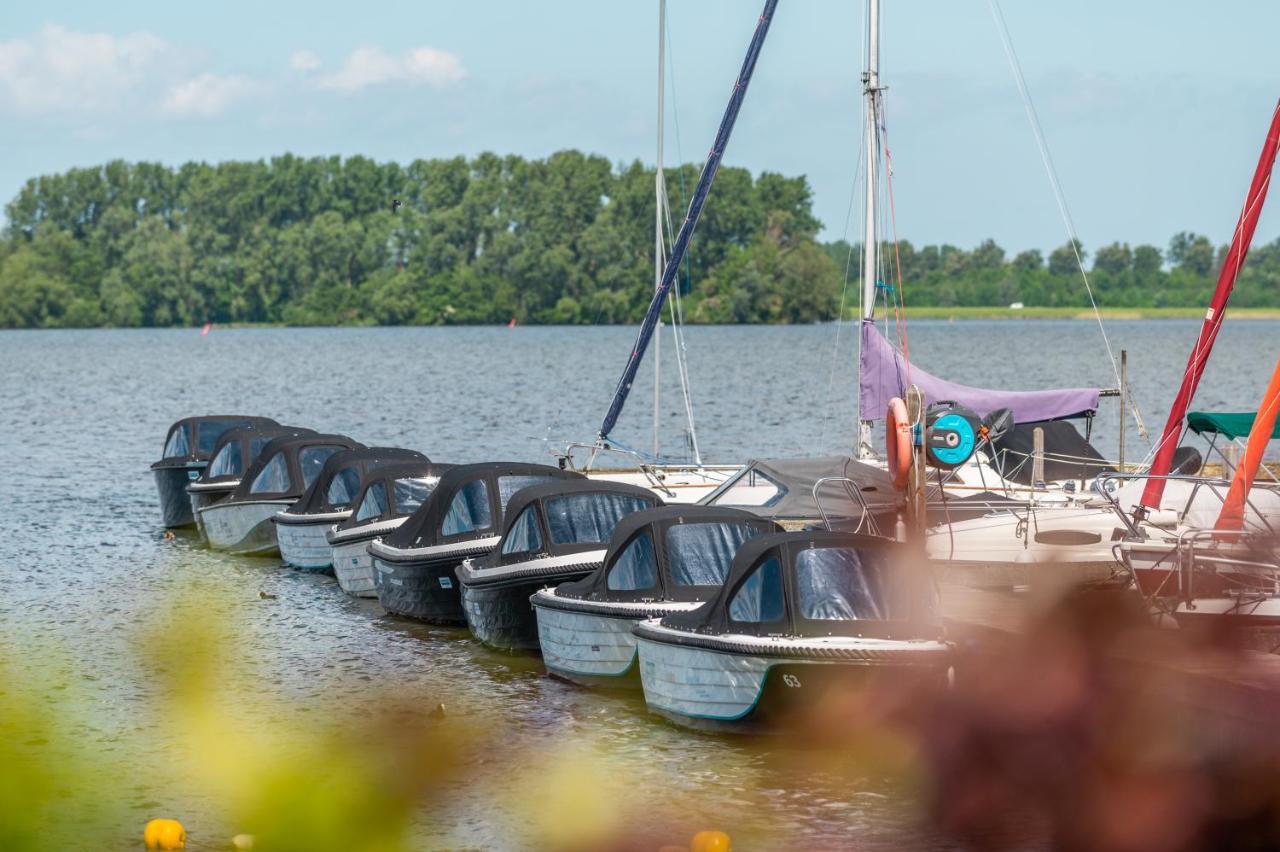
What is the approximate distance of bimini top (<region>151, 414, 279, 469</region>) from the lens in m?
39.3

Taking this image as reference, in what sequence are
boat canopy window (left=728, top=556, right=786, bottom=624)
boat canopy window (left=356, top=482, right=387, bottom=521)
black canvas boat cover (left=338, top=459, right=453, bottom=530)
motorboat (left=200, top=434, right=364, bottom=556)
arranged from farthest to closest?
motorboat (left=200, top=434, right=364, bottom=556), boat canopy window (left=356, top=482, right=387, bottom=521), black canvas boat cover (left=338, top=459, right=453, bottom=530), boat canopy window (left=728, top=556, right=786, bottom=624)

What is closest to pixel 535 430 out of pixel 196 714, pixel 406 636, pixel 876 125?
pixel 876 125

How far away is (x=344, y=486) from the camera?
31.4 m

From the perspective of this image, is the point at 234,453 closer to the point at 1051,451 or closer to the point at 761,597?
the point at 1051,451

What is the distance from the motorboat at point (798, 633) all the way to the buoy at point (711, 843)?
261 centimetres

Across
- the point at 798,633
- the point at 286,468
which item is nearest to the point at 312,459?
the point at 286,468

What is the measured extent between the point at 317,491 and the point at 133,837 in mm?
15488

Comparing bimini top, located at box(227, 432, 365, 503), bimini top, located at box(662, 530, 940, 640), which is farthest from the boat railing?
bimini top, located at box(227, 432, 365, 503)

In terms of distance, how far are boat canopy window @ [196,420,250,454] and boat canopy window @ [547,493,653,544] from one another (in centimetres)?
1776

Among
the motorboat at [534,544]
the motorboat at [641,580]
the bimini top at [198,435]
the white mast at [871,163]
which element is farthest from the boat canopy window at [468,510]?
the bimini top at [198,435]

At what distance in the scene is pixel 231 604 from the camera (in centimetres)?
2894

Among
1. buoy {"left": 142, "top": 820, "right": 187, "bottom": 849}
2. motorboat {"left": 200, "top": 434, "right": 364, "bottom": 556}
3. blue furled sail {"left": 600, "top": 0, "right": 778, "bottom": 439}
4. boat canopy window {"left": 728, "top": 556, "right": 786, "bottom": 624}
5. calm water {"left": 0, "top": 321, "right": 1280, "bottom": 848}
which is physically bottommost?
calm water {"left": 0, "top": 321, "right": 1280, "bottom": 848}

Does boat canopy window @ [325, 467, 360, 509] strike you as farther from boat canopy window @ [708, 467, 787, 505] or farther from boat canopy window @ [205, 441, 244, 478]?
boat canopy window @ [708, 467, 787, 505]

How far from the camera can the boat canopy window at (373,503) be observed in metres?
28.7
